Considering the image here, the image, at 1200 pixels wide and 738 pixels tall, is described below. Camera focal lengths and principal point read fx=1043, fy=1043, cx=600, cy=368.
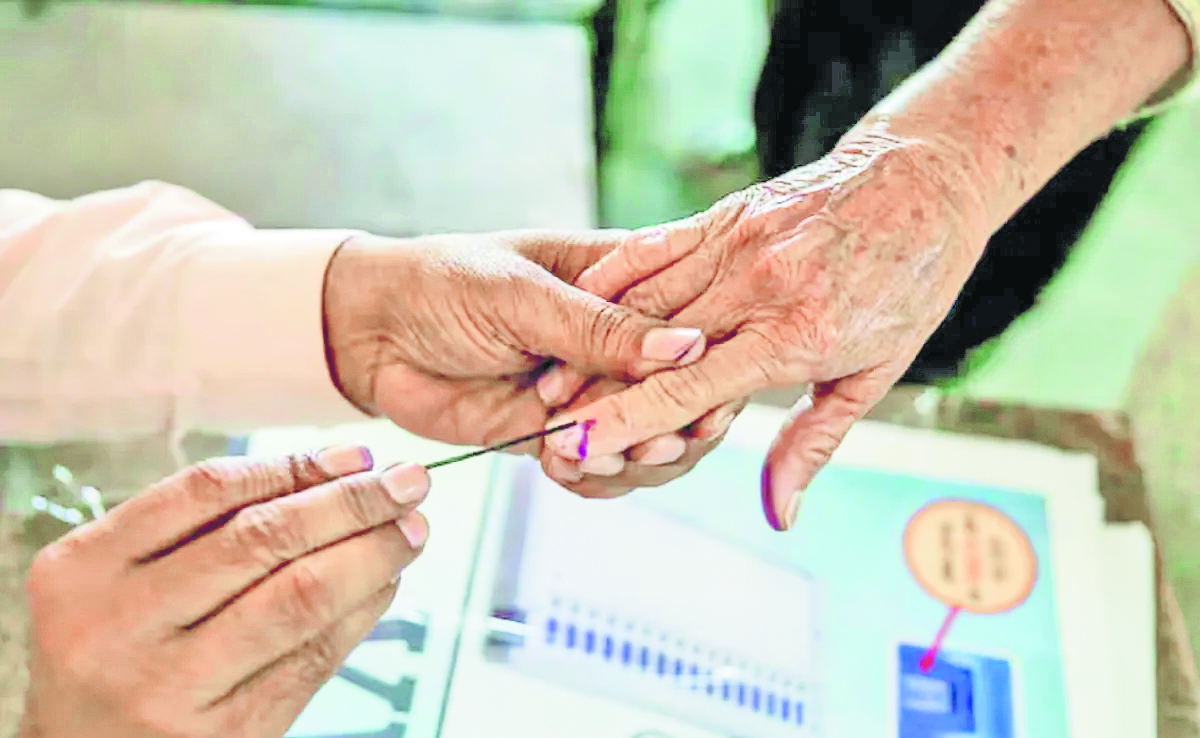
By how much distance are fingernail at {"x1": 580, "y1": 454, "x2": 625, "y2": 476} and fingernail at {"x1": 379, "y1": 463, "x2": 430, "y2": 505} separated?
13cm

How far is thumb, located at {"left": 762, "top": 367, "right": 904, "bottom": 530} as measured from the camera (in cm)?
78

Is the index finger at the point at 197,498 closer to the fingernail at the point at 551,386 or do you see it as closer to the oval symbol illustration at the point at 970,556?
the fingernail at the point at 551,386

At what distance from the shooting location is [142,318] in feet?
2.80

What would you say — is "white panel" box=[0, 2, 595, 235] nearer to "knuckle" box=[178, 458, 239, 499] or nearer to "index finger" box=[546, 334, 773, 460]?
"index finger" box=[546, 334, 773, 460]

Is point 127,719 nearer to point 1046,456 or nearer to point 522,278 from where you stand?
point 522,278

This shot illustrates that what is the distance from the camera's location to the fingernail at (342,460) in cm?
67

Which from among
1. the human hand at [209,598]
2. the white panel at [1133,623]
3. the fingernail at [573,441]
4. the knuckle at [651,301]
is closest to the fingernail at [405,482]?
the human hand at [209,598]

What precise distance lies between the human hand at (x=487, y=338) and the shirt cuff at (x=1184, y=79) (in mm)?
463

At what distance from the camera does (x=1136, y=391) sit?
122 centimetres

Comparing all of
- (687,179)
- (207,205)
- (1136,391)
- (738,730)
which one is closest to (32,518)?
(207,205)

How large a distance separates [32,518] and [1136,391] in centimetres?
117

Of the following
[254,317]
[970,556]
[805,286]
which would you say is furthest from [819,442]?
[254,317]

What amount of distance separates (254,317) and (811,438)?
458 mm

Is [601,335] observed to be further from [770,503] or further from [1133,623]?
[1133,623]
